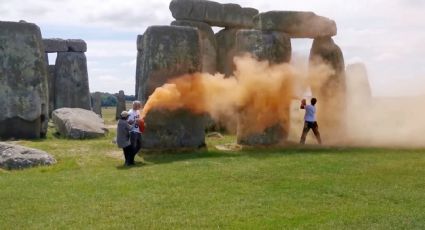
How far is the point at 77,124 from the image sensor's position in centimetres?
2320

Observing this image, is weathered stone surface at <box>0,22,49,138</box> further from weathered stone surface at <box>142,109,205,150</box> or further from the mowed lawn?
weathered stone surface at <box>142,109,205,150</box>

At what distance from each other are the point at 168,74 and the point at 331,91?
719cm

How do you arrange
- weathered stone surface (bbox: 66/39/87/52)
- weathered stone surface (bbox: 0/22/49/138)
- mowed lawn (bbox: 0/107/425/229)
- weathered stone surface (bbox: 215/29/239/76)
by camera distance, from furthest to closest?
1. weathered stone surface (bbox: 66/39/87/52)
2. weathered stone surface (bbox: 215/29/239/76)
3. weathered stone surface (bbox: 0/22/49/138)
4. mowed lawn (bbox: 0/107/425/229)

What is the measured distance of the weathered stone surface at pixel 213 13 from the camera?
2706cm

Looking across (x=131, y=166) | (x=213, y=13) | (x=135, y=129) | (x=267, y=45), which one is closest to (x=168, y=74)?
(x=135, y=129)

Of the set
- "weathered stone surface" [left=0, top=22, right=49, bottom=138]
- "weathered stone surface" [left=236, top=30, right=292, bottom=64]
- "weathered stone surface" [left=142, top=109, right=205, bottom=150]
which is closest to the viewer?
"weathered stone surface" [left=142, top=109, right=205, bottom=150]

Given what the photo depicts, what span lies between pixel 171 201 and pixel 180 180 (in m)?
1.98

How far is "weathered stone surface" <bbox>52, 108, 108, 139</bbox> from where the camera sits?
22672 mm

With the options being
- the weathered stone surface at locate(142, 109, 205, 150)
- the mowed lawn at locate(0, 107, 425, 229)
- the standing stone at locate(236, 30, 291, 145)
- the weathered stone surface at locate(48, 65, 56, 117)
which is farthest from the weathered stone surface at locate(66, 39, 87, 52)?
the mowed lawn at locate(0, 107, 425, 229)

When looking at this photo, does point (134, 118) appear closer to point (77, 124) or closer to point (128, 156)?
point (128, 156)

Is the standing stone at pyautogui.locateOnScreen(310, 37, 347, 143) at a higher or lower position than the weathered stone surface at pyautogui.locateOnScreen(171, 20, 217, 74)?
lower

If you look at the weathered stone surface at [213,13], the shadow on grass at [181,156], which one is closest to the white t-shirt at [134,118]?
the shadow on grass at [181,156]

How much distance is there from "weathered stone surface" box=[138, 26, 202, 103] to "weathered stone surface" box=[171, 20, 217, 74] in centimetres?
867

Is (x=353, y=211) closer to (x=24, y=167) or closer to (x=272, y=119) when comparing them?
(x=24, y=167)
